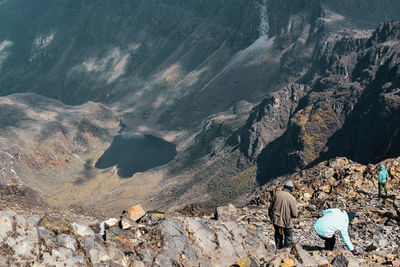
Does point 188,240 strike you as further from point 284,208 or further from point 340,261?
point 340,261

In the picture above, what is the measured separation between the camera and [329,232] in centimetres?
2353

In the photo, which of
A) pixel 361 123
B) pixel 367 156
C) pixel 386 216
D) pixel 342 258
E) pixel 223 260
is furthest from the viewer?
pixel 361 123

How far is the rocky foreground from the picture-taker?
2220 cm

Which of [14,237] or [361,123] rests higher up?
[14,237]

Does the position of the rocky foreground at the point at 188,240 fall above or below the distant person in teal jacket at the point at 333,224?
below

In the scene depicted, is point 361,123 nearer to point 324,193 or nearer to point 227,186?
point 227,186

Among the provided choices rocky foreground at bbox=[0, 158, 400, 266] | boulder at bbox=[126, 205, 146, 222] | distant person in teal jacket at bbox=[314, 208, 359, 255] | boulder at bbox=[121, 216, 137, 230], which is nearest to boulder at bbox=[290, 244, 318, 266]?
rocky foreground at bbox=[0, 158, 400, 266]

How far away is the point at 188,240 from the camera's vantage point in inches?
1104

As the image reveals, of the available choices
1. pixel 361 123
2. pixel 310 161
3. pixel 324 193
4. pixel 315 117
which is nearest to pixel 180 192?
pixel 310 161

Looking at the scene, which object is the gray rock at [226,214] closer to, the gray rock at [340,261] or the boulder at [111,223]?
the boulder at [111,223]

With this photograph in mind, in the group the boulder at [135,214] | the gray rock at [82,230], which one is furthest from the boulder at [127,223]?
the gray rock at [82,230]

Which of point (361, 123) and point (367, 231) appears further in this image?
point (361, 123)

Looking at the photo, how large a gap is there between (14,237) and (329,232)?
17.3 metres

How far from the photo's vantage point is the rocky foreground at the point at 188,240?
22203 millimetres
